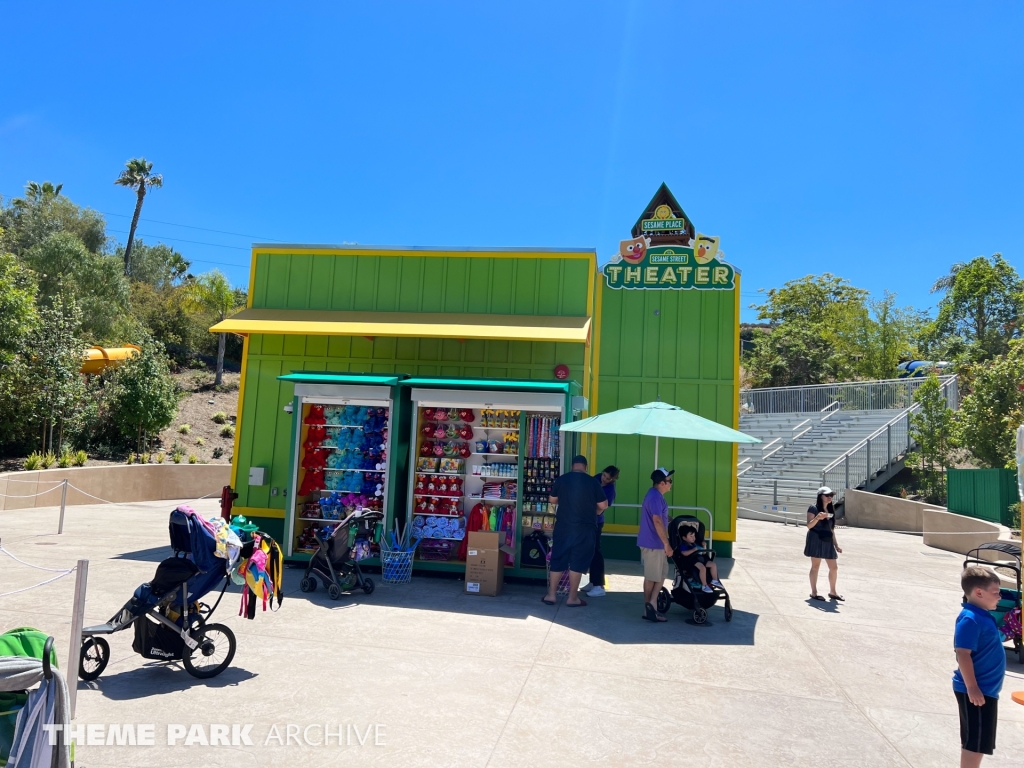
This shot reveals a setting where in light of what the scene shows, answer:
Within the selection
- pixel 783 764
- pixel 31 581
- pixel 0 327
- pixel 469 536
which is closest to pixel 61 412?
pixel 0 327

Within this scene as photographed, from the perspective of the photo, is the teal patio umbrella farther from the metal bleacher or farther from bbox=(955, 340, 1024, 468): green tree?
bbox=(955, 340, 1024, 468): green tree

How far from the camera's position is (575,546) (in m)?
8.21

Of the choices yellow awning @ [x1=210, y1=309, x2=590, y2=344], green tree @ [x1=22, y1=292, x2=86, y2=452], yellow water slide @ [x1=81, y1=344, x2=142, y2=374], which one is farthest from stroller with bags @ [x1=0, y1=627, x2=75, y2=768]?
yellow water slide @ [x1=81, y1=344, x2=142, y2=374]

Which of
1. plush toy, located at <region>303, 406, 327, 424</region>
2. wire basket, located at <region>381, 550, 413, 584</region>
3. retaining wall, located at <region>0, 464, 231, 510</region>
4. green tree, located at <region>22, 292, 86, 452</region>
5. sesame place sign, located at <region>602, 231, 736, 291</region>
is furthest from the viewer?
green tree, located at <region>22, 292, 86, 452</region>

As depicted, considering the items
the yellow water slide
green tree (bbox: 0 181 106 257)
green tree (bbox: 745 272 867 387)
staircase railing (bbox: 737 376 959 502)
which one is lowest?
staircase railing (bbox: 737 376 959 502)

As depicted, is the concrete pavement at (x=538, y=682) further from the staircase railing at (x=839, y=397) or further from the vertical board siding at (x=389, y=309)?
the staircase railing at (x=839, y=397)

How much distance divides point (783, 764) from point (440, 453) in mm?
6678

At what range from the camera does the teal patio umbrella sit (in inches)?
316

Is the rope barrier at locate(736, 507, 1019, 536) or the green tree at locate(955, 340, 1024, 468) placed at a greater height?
the green tree at locate(955, 340, 1024, 468)

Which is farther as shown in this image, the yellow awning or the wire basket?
the yellow awning

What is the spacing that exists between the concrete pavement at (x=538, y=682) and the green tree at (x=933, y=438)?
11.4m

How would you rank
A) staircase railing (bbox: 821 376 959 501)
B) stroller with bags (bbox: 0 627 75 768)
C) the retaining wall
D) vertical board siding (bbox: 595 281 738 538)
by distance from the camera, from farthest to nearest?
staircase railing (bbox: 821 376 959 501) → the retaining wall → vertical board siding (bbox: 595 281 738 538) → stroller with bags (bbox: 0 627 75 768)

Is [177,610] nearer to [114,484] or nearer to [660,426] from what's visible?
[660,426]

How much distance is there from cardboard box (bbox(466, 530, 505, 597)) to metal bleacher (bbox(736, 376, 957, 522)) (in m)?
8.93
